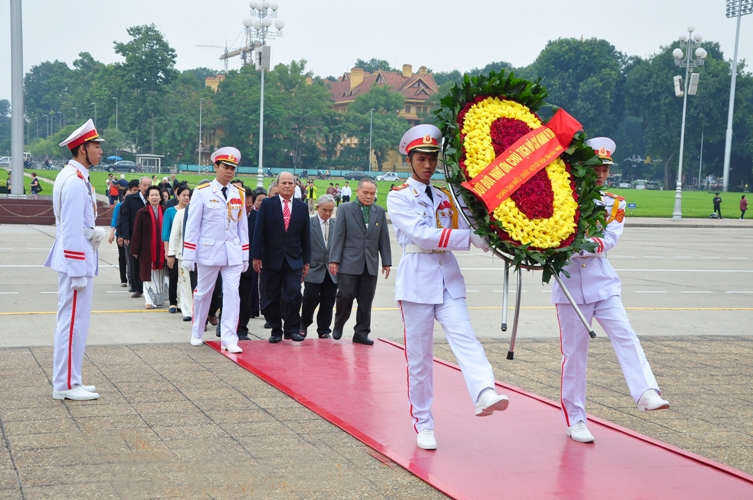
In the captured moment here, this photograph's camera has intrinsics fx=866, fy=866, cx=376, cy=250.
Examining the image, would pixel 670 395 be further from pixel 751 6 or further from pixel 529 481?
pixel 751 6

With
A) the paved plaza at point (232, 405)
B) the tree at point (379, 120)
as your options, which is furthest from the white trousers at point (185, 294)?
the tree at point (379, 120)

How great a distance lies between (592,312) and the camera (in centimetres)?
598

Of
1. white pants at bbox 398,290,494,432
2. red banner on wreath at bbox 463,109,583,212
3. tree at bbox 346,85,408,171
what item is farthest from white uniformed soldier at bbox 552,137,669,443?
tree at bbox 346,85,408,171

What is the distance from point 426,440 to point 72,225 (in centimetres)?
327

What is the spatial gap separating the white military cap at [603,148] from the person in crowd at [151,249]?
24.9 ft

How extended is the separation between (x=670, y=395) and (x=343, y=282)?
12.3 ft

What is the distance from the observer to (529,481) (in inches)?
204

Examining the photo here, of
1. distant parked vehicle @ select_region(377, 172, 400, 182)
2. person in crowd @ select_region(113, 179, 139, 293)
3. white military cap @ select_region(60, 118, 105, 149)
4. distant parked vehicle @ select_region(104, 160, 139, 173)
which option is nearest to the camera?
white military cap @ select_region(60, 118, 105, 149)

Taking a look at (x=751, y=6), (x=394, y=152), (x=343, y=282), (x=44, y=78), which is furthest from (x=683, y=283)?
(x=44, y=78)

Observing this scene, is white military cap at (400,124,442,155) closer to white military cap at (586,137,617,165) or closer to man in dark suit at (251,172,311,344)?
white military cap at (586,137,617,165)

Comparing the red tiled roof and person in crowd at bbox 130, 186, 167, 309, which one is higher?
the red tiled roof

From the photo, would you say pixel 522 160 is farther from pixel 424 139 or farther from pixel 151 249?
pixel 151 249

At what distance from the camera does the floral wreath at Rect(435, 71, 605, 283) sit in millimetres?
5414

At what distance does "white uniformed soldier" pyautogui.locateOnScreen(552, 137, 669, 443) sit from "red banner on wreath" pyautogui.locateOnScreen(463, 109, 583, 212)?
1.39ft
